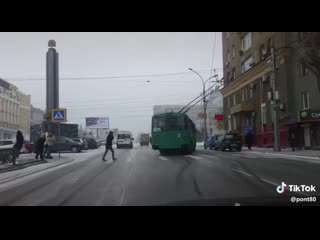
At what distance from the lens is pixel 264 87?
139ft

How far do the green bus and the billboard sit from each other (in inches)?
2900

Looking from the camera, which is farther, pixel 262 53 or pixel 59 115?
pixel 262 53

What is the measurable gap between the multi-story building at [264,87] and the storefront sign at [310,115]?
62cm

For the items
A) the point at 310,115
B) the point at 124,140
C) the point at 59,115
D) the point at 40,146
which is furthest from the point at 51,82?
the point at 124,140

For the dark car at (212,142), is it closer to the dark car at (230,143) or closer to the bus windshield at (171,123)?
the dark car at (230,143)

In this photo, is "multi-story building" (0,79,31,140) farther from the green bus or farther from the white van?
the white van

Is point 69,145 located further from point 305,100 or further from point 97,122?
point 97,122

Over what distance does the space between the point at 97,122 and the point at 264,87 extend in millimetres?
63726

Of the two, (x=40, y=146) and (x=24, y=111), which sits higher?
(x=24, y=111)

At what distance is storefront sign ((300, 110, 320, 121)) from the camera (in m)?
31.0

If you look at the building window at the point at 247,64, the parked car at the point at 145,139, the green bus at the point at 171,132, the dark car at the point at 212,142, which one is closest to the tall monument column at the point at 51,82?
the green bus at the point at 171,132
